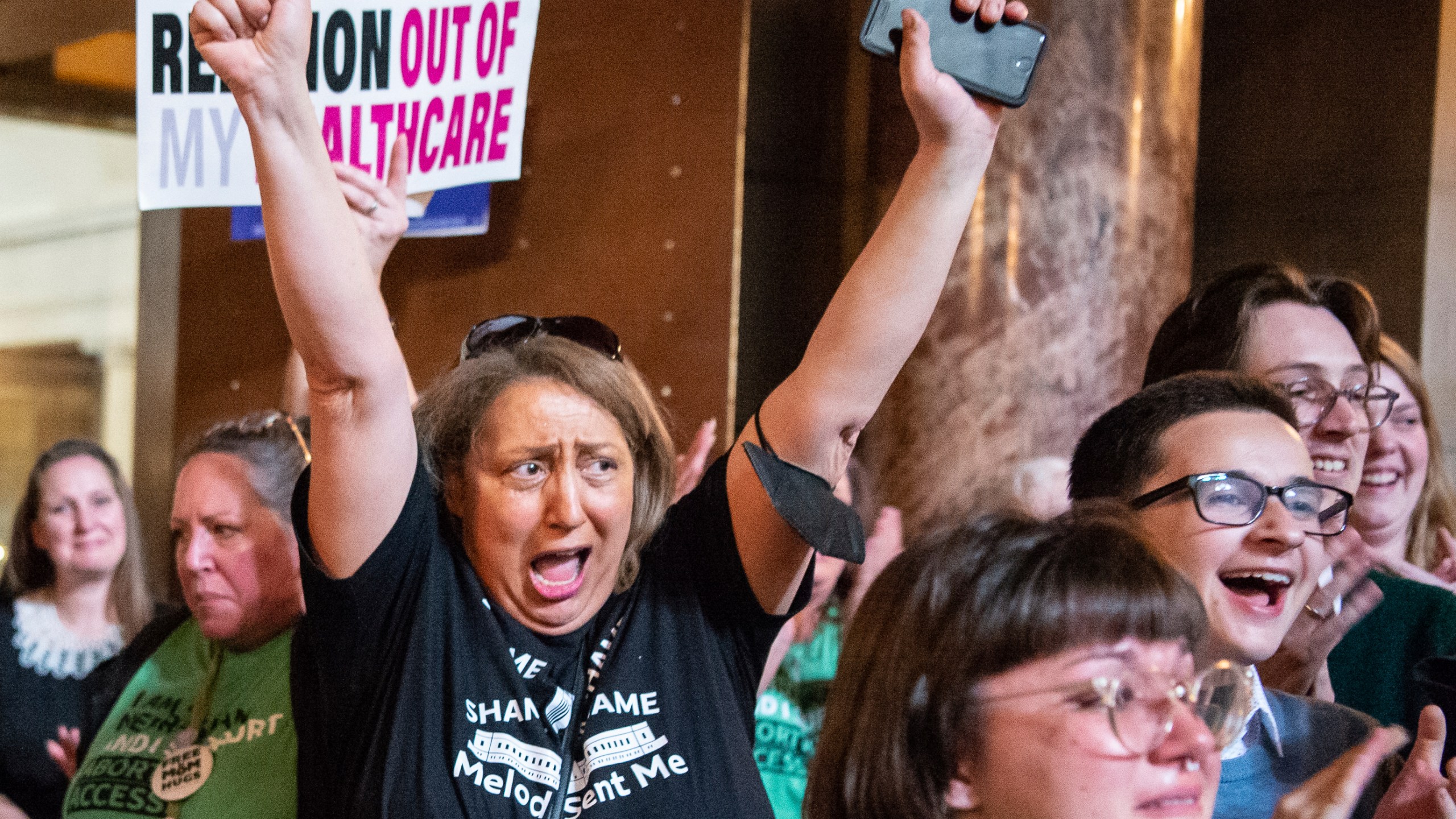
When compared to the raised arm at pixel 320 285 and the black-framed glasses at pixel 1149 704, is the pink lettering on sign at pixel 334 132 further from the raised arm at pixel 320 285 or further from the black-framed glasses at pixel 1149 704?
the black-framed glasses at pixel 1149 704

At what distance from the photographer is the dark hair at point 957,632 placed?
1234 millimetres

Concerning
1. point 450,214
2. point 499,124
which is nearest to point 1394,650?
point 499,124

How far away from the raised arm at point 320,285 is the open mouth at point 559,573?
0.75ft

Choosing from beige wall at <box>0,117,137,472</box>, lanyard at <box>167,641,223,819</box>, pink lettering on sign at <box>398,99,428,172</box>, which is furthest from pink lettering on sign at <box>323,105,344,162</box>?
beige wall at <box>0,117,137,472</box>

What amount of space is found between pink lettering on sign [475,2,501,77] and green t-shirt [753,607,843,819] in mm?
1272

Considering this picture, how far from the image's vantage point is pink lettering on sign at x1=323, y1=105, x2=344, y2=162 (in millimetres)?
2566

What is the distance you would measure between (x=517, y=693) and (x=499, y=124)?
4.95ft

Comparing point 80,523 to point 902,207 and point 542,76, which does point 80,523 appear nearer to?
point 542,76

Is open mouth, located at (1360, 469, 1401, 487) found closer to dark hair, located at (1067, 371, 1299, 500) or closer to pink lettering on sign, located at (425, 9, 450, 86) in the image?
dark hair, located at (1067, 371, 1299, 500)

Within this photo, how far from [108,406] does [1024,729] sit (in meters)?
5.29

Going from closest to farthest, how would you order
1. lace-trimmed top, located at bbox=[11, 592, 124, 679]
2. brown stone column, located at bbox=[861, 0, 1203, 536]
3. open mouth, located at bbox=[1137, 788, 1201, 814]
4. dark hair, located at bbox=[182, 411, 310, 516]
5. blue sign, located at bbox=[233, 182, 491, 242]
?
open mouth, located at bbox=[1137, 788, 1201, 814] < dark hair, located at bbox=[182, 411, 310, 516] < lace-trimmed top, located at bbox=[11, 592, 124, 679] < blue sign, located at bbox=[233, 182, 491, 242] < brown stone column, located at bbox=[861, 0, 1203, 536]

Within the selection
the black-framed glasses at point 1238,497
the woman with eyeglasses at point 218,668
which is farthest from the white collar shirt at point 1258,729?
the woman with eyeglasses at point 218,668

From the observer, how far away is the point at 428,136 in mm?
2691

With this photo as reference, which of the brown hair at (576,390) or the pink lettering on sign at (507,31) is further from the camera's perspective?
the pink lettering on sign at (507,31)
